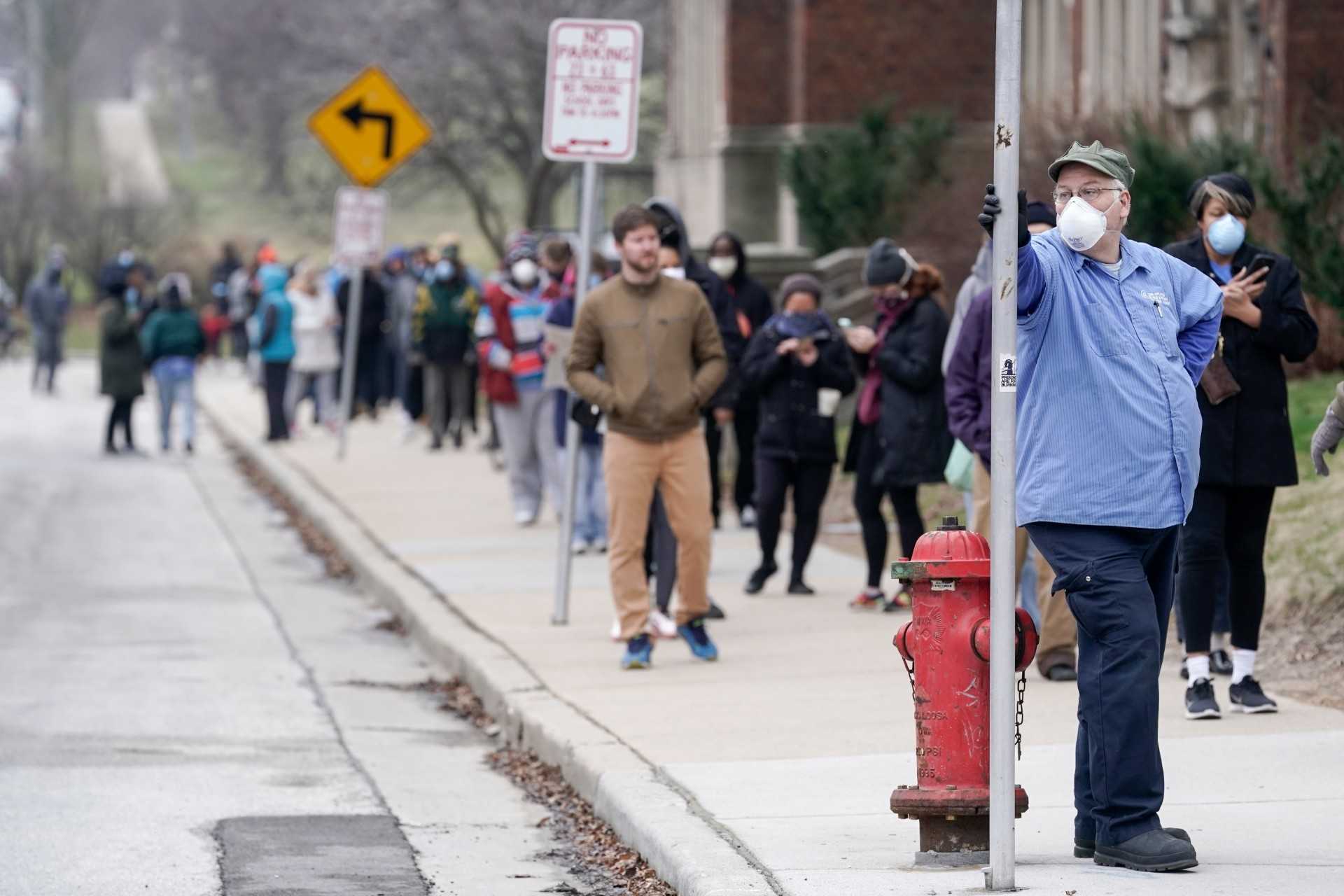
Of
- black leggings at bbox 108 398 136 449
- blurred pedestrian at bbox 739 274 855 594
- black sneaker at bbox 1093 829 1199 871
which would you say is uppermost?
blurred pedestrian at bbox 739 274 855 594

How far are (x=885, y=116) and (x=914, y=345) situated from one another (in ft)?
48.4

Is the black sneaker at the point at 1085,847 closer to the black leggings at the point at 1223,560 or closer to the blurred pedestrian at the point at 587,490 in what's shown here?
the black leggings at the point at 1223,560

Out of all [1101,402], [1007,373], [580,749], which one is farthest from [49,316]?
[1007,373]

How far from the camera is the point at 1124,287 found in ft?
20.1

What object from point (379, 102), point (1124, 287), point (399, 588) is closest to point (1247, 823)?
point (1124, 287)

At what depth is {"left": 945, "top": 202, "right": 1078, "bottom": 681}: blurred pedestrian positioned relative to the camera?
9.34 metres

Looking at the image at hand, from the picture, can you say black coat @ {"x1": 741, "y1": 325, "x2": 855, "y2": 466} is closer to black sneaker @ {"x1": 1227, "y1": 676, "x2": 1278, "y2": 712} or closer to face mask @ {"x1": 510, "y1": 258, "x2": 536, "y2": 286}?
black sneaker @ {"x1": 1227, "y1": 676, "x2": 1278, "y2": 712}

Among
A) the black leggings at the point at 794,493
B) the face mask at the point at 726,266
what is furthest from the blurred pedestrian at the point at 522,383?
the black leggings at the point at 794,493

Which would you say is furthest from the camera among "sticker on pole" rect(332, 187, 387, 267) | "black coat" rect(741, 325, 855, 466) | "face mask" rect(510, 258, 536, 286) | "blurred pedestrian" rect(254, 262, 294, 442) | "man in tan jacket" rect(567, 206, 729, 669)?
"blurred pedestrian" rect(254, 262, 294, 442)

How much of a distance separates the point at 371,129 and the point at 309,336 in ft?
15.6

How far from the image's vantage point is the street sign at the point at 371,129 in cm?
2045

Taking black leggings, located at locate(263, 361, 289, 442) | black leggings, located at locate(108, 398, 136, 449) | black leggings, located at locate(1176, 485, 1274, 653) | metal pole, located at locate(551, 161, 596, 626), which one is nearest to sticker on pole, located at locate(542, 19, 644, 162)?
metal pole, located at locate(551, 161, 596, 626)

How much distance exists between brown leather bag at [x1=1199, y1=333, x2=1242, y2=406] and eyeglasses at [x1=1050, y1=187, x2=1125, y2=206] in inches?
99.2

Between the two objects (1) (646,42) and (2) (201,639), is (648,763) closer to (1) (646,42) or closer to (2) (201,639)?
(2) (201,639)
